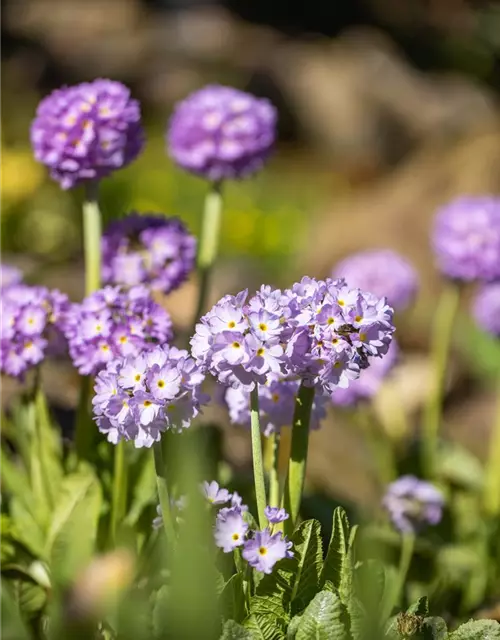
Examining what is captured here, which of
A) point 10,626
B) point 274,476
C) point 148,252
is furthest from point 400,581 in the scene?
point 10,626

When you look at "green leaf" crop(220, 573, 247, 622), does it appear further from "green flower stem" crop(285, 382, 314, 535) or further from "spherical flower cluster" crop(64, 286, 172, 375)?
"spherical flower cluster" crop(64, 286, 172, 375)

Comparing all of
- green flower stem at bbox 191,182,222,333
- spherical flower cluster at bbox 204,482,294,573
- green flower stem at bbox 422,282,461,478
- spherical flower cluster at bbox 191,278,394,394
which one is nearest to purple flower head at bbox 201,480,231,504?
spherical flower cluster at bbox 204,482,294,573

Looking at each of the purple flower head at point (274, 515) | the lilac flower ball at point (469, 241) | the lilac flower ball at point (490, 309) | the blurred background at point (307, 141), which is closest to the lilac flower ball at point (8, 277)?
the blurred background at point (307, 141)

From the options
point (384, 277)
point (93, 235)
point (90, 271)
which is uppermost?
point (384, 277)

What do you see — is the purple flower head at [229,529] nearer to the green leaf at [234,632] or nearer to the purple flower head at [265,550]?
the purple flower head at [265,550]

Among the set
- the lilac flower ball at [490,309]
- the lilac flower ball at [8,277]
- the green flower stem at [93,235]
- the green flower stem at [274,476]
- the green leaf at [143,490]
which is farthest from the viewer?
the lilac flower ball at [490,309]

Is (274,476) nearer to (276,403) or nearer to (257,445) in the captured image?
(276,403)
